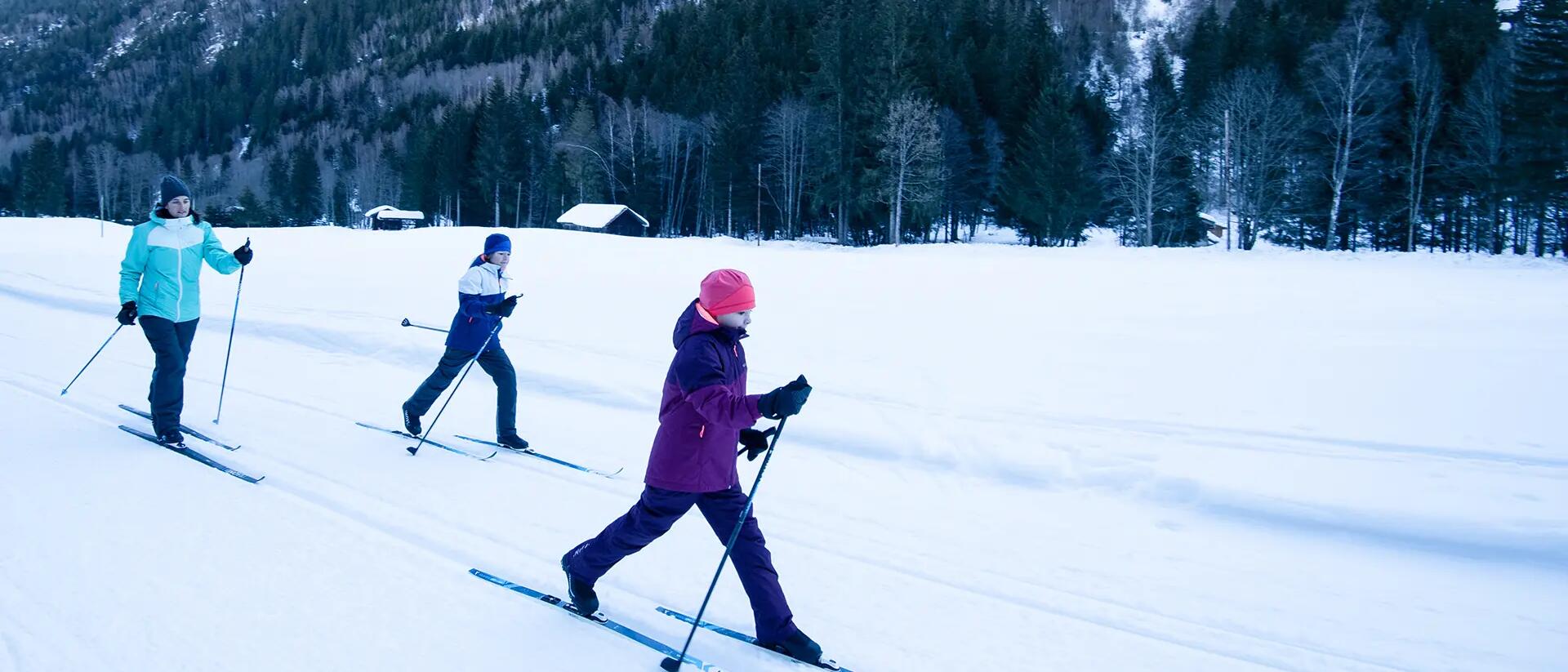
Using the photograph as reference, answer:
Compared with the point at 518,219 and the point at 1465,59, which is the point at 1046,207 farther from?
the point at 518,219

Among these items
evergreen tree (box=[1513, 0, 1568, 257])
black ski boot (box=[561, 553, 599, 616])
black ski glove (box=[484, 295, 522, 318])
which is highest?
evergreen tree (box=[1513, 0, 1568, 257])

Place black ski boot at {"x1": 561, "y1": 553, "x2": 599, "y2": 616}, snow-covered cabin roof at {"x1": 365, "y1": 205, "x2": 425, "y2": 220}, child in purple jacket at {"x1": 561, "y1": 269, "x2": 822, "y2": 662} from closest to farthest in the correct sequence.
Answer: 1. child in purple jacket at {"x1": 561, "y1": 269, "x2": 822, "y2": 662}
2. black ski boot at {"x1": 561, "y1": 553, "x2": 599, "y2": 616}
3. snow-covered cabin roof at {"x1": 365, "y1": 205, "x2": 425, "y2": 220}

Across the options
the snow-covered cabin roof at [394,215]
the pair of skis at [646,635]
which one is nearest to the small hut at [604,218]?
the snow-covered cabin roof at [394,215]

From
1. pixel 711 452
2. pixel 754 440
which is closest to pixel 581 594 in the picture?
pixel 711 452

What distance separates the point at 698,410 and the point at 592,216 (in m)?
42.3

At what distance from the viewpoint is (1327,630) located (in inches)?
149

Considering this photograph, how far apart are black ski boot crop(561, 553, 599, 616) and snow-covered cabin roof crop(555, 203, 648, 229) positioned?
40641 millimetres

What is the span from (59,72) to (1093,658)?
206194mm

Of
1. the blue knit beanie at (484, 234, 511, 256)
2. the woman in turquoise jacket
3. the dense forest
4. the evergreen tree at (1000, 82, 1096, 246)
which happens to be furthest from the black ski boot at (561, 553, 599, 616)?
the evergreen tree at (1000, 82, 1096, 246)

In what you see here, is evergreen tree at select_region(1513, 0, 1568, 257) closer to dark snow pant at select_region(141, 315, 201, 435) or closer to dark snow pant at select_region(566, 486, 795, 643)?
dark snow pant at select_region(566, 486, 795, 643)

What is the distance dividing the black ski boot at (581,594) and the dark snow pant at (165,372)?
13.7ft

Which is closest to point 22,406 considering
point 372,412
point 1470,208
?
point 372,412

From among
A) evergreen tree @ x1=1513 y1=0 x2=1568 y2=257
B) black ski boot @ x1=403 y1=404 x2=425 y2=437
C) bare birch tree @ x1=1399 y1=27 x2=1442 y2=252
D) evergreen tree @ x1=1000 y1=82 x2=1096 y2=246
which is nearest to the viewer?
black ski boot @ x1=403 y1=404 x2=425 y2=437

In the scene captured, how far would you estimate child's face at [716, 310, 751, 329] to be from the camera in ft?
10.1
